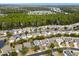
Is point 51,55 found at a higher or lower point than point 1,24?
lower

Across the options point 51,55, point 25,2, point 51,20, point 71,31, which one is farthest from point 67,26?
point 25,2

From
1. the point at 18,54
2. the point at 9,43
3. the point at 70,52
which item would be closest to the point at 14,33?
the point at 9,43

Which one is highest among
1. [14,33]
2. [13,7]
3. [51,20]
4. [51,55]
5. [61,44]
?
[13,7]

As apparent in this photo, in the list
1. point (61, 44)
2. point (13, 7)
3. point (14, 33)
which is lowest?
point (61, 44)

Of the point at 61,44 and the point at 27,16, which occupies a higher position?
the point at 27,16

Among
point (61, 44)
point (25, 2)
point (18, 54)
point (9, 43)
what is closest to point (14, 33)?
point (9, 43)

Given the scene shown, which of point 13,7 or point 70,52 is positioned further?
point 13,7

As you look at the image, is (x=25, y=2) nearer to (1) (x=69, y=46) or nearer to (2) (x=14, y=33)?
(2) (x=14, y=33)

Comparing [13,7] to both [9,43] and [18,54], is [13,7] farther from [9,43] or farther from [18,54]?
[18,54]
